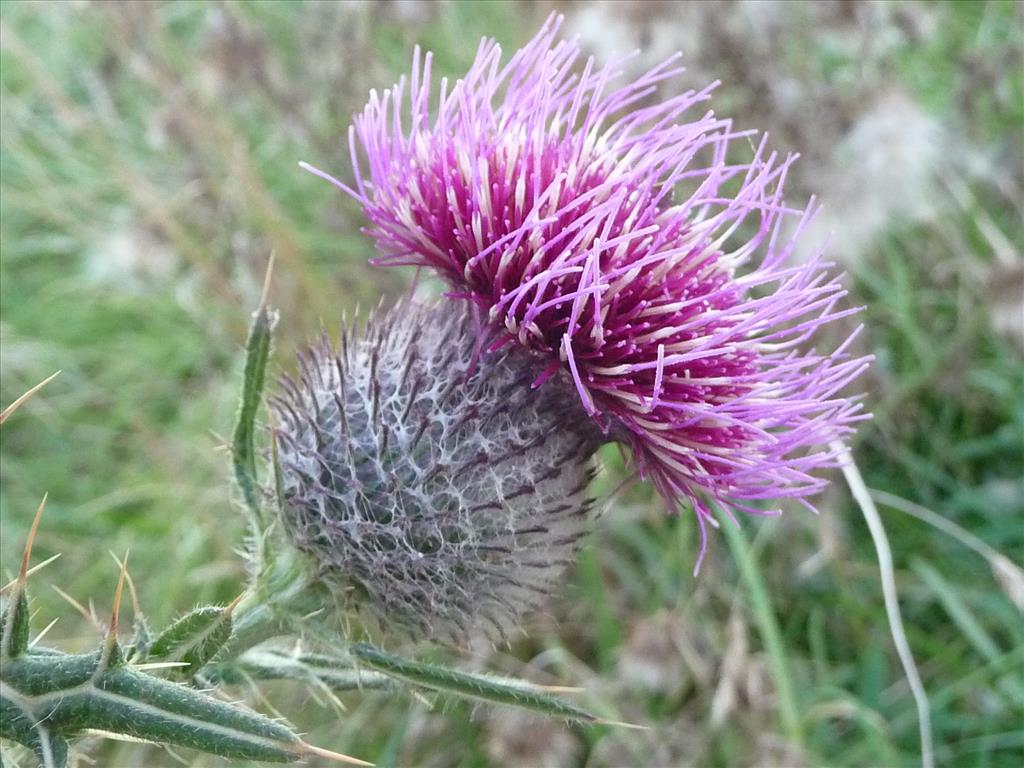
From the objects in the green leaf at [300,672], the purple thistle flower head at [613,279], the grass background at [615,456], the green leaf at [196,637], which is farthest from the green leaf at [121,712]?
the grass background at [615,456]

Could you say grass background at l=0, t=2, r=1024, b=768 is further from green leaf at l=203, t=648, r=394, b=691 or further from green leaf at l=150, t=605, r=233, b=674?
green leaf at l=150, t=605, r=233, b=674

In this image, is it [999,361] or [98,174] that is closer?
[999,361]

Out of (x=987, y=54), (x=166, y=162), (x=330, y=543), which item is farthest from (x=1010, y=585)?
(x=166, y=162)

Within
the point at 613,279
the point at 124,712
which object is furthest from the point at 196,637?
the point at 613,279

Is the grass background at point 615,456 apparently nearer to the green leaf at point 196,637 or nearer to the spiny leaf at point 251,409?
the spiny leaf at point 251,409

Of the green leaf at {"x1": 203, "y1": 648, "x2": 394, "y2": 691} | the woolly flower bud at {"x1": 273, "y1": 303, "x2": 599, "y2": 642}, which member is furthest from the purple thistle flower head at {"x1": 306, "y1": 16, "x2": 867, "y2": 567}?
the green leaf at {"x1": 203, "y1": 648, "x2": 394, "y2": 691}

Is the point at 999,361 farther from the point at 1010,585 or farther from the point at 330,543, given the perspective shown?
the point at 330,543
